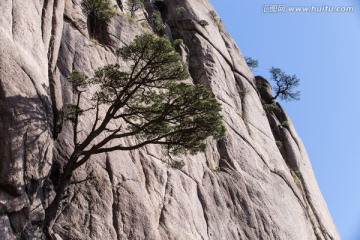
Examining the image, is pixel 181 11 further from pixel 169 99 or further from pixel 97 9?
pixel 169 99

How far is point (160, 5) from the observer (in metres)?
38.5

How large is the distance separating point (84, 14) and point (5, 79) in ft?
41.4

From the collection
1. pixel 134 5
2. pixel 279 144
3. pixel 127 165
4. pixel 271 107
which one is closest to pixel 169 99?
pixel 127 165

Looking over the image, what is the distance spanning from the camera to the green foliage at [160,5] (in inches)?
A: 1510

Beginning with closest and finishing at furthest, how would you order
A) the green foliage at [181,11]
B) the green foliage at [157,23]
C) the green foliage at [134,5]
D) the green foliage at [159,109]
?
the green foliage at [159,109]
the green foliage at [134,5]
the green foliage at [157,23]
the green foliage at [181,11]

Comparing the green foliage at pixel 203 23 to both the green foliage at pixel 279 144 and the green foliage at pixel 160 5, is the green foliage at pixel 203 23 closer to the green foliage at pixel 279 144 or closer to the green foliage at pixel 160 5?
the green foliage at pixel 160 5

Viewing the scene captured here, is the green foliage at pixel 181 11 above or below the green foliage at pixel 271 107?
above

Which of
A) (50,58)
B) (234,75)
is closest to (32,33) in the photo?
(50,58)

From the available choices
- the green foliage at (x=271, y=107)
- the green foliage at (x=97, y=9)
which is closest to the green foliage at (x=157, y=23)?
the green foliage at (x=97, y=9)

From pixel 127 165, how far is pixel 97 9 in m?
11.6

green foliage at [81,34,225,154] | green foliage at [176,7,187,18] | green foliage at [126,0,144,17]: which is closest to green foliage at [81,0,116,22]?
green foliage at [126,0,144,17]

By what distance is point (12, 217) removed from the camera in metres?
13.0

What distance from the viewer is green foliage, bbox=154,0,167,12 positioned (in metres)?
38.3

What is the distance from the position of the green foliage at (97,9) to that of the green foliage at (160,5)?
480 inches
